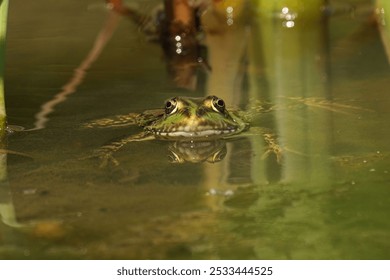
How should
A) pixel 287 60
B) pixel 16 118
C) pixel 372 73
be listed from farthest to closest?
pixel 287 60
pixel 372 73
pixel 16 118

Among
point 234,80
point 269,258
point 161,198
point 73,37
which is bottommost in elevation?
point 269,258

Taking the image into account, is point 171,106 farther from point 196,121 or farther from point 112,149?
point 112,149

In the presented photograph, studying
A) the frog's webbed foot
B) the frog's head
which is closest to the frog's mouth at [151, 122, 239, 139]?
the frog's head

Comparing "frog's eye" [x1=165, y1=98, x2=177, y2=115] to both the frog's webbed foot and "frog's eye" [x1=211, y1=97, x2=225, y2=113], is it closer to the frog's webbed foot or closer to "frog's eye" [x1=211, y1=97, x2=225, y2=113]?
"frog's eye" [x1=211, y1=97, x2=225, y2=113]

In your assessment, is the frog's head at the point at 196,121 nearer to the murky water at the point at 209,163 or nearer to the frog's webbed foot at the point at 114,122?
the murky water at the point at 209,163

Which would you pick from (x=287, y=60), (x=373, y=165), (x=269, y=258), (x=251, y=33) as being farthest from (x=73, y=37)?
(x=269, y=258)

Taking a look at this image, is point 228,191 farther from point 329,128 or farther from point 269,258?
point 329,128

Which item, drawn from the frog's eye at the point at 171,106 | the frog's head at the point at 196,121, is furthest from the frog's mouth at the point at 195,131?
the frog's eye at the point at 171,106

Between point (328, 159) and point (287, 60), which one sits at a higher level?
point (287, 60)
